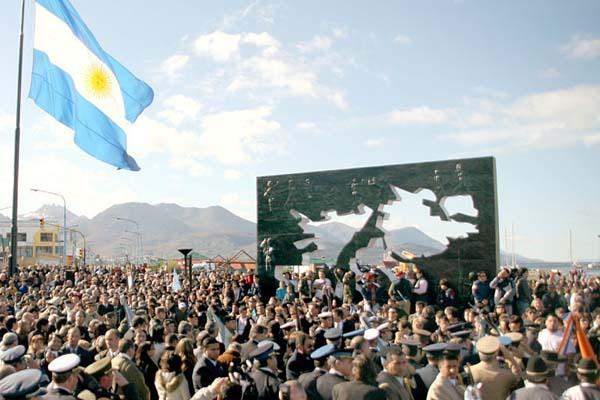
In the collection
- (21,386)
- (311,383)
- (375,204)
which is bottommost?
(311,383)

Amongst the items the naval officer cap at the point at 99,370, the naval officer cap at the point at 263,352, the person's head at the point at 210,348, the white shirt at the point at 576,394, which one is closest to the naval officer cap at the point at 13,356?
the naval officer cap at the point at 99,370

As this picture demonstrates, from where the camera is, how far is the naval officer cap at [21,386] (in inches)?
184

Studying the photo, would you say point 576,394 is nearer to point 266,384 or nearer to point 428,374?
point 428,374

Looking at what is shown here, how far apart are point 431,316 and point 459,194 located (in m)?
9.70

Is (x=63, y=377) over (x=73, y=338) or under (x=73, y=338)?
over

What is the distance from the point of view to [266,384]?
6.08 m

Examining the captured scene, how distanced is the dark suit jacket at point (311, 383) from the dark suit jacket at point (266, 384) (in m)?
0.28

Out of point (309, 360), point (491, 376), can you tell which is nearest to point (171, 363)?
point (309, 360)

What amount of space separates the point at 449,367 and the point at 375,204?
16.0 meters

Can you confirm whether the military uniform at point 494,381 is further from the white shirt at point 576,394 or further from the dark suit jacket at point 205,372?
the dark suit jacket at point 205,372

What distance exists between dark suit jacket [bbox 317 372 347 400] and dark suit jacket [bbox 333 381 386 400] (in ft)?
1.32

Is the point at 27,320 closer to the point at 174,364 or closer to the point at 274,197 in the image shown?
the point at 174,364

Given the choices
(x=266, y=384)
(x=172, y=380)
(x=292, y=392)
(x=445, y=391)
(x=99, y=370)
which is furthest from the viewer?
(x=172, y=380)

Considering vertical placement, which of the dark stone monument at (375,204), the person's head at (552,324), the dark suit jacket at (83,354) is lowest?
the dark suit jacket at (83,354)
